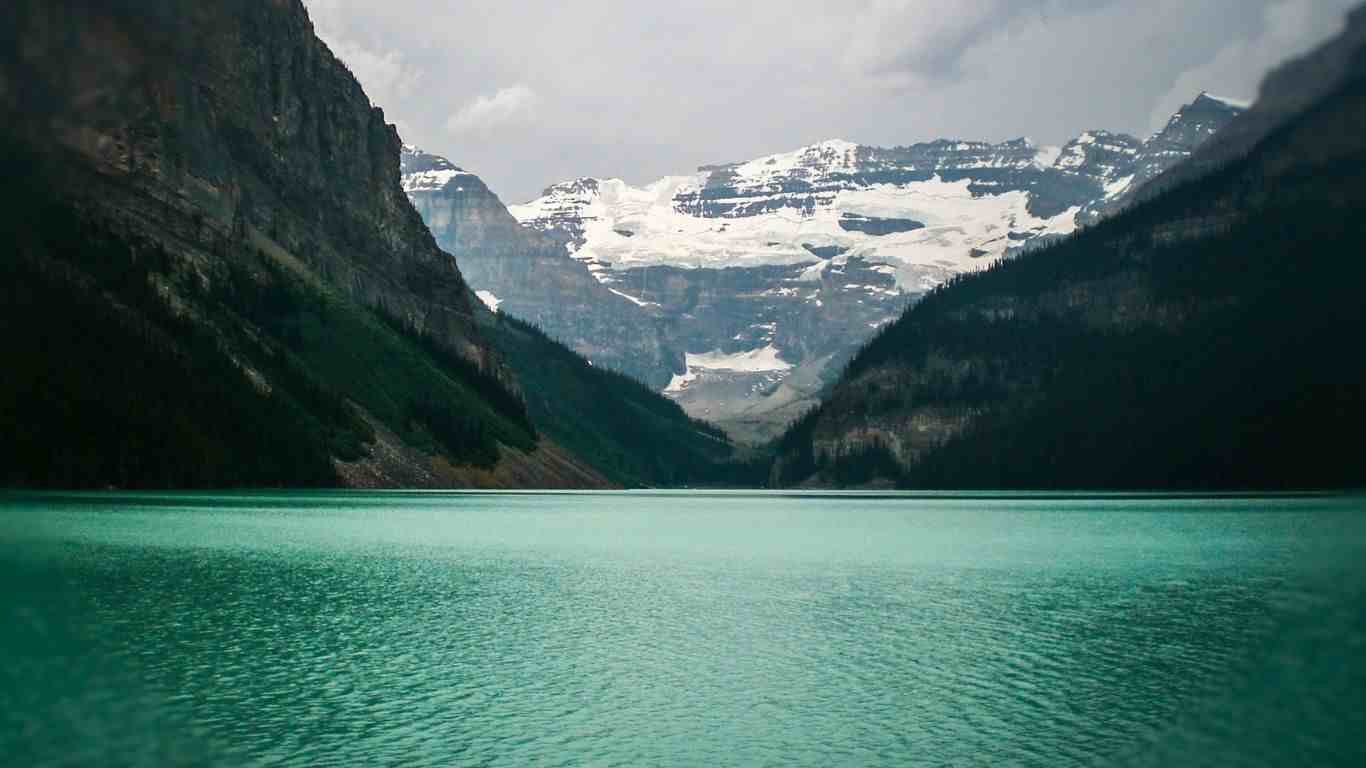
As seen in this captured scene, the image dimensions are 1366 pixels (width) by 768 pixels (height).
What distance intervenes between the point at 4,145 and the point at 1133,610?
102701 mm

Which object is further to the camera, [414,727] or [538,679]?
[538,679]

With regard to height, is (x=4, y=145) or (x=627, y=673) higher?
A: (x=4, y=145)

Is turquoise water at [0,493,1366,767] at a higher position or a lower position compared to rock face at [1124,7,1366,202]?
lower

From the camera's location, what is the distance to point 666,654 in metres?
58.9

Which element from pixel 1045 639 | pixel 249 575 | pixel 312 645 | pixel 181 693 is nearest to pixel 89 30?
pixel 249 575

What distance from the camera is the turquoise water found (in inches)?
1608

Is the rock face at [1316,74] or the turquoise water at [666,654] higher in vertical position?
the rock face at [1316,74]

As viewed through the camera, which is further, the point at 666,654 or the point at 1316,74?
the point at 1316,74

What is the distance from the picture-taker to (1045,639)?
63188 millimetres

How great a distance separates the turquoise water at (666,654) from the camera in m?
40.8

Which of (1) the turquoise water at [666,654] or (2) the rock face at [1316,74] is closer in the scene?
(1) the turquoise water at [666,654]

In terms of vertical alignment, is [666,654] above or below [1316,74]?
below

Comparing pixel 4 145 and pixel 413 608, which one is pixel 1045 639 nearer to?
pixel 413 608

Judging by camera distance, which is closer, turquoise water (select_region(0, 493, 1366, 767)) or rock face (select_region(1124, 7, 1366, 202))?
turquoise water (select_region(0, 493, 1366, 767))
